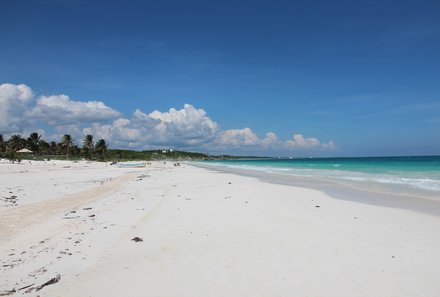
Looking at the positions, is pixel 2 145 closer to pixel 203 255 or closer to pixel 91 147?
pixel 91 147

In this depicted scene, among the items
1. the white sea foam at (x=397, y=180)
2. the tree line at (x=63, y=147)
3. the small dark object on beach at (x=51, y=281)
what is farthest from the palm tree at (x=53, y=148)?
the small dark object on beach at (x=51, y=281)

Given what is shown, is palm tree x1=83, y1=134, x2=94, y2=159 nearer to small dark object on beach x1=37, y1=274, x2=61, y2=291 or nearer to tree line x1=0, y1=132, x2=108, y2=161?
tree line x1=0, y1=132, x2=108, y2=161

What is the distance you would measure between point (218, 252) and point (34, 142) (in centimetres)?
12808

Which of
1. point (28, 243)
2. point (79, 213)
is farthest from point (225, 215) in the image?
point (28, 243)

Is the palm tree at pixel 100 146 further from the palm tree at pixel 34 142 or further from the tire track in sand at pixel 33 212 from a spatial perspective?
the tire track in sand at pixel 33 212

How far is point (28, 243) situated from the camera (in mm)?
7426

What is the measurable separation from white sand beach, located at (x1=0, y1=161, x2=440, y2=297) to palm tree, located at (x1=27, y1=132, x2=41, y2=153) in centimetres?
11726

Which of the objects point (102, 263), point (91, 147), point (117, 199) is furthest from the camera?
point (91, 147)

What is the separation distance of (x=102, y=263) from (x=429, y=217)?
34.8 ft

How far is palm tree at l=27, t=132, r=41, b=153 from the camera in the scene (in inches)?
4431

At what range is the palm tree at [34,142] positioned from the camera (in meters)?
113

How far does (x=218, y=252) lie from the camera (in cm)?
691

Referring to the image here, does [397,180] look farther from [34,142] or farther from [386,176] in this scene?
[34,142]

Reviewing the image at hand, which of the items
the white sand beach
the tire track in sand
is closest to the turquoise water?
the white sand beach
